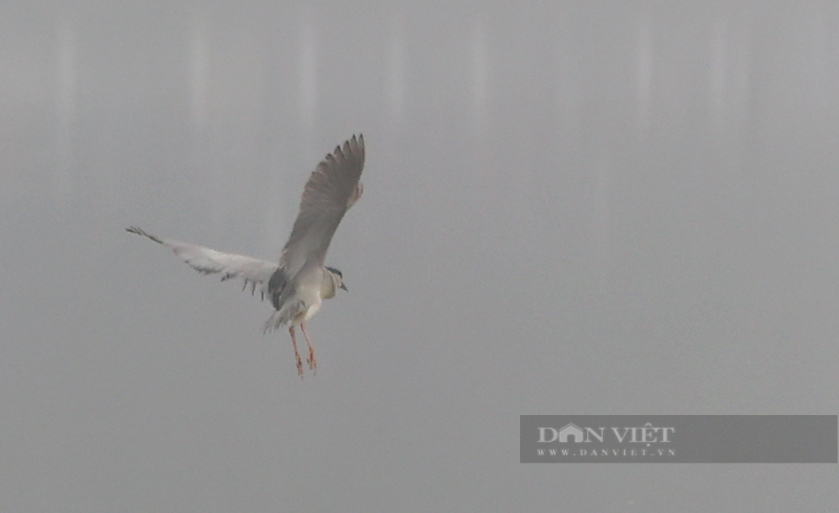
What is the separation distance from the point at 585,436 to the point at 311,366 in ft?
48.0

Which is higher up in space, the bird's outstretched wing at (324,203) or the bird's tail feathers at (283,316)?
the bird's outstretched wing at (324,203)

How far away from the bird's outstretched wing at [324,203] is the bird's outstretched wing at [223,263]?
0.43m

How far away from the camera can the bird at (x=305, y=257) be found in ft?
28.0

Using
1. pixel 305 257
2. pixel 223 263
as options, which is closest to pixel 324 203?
pixel 305 257

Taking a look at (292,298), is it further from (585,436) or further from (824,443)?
(824,443)

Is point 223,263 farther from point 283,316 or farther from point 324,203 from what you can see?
point 324,203

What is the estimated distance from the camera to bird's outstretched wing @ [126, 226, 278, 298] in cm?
985

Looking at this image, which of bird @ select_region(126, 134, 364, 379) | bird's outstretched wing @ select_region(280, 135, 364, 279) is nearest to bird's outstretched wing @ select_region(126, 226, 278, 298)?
bird @ select_region(126, 134, 364, 379)

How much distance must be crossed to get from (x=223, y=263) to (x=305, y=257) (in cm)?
92

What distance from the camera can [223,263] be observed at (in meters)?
10.0

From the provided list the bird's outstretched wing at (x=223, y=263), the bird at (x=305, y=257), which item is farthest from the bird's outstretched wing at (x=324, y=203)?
the bird's outstretched wing at (x=223, y=263)

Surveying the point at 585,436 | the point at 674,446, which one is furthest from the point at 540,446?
the point at 674,446

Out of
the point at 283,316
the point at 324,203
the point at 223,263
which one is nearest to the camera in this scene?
the point at 324,203

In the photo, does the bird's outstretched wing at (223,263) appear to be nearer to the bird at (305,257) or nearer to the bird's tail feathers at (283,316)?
the bird at (305,257)
